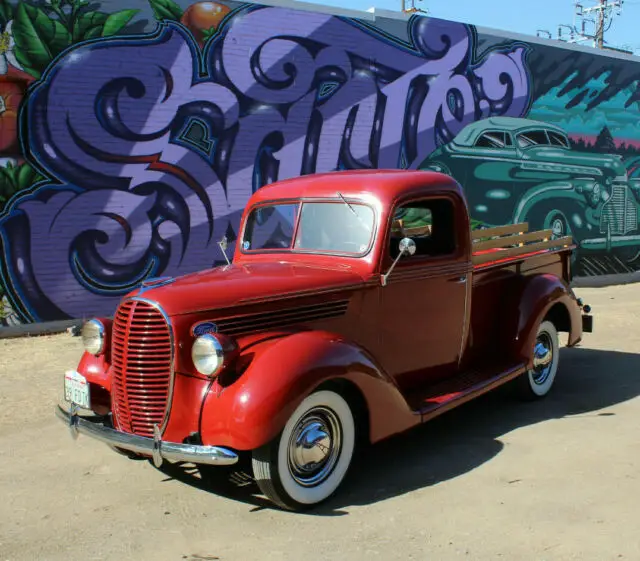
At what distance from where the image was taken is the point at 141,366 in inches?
142

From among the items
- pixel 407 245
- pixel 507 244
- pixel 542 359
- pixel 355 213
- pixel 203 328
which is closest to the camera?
pixel 203 328

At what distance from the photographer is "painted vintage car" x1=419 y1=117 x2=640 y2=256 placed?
13406 millimetres

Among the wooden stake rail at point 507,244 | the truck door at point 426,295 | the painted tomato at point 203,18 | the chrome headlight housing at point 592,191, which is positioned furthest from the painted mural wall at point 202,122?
the truck door at point 426,295

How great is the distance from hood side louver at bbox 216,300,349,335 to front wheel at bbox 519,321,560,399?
2090 millimetres

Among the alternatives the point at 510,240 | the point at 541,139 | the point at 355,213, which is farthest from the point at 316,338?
the point at 541,139

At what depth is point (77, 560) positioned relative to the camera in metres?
3.13

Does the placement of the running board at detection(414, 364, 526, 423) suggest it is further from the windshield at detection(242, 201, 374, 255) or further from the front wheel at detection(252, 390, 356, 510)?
the windshield at detection(242, 201, 374, 255)

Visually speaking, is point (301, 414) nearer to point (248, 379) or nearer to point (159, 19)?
point (248, 379)

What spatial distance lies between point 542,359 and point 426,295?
1.62 m

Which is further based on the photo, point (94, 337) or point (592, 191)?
point (592, 191)

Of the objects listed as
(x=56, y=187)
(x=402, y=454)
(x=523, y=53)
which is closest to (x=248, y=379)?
(x=402, y=454)

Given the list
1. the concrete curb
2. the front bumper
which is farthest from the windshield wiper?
the front bumper

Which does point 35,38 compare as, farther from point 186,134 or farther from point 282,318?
point 282,318

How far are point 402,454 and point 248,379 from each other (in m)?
1.51
